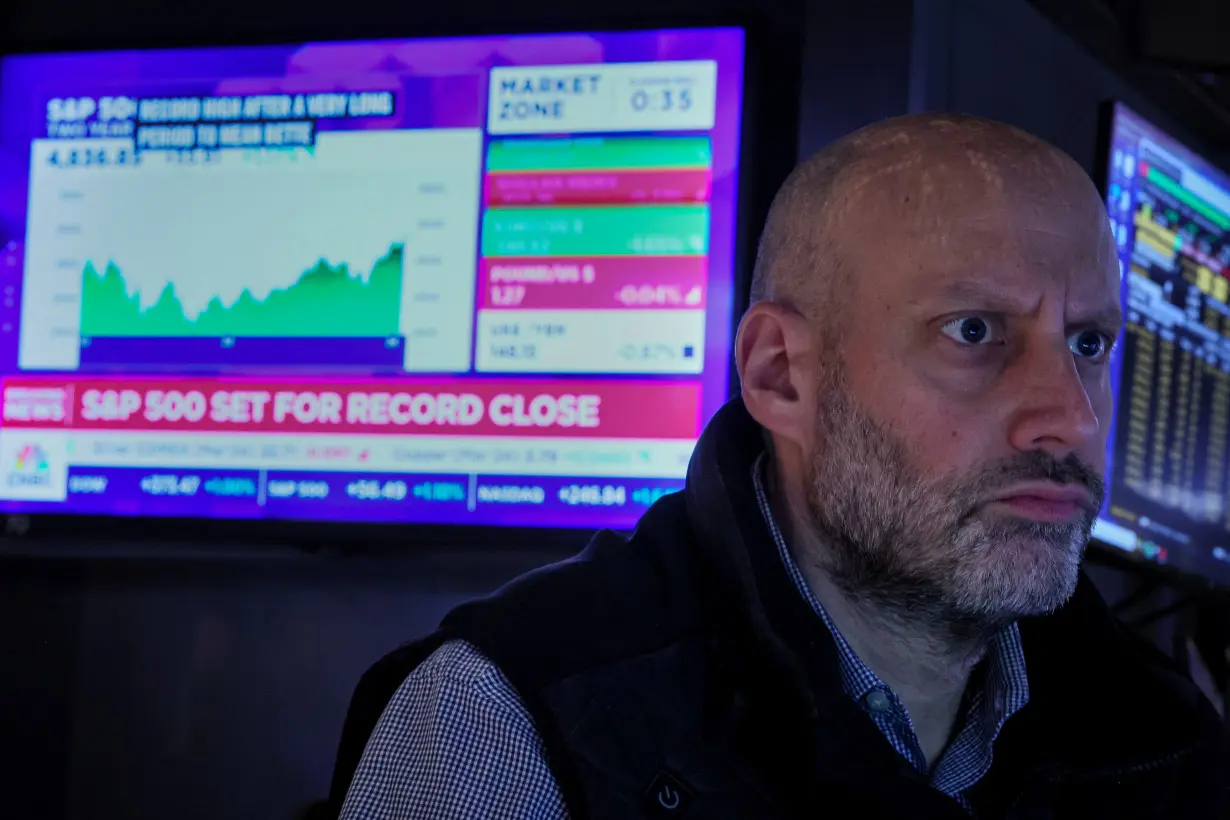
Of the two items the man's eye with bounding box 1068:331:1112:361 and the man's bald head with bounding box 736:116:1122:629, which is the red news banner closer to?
the man's bald head with bounding box 736:116:1122:629

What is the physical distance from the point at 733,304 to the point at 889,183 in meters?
0.56

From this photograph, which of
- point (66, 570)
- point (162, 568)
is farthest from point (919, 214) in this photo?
point (66, 570)

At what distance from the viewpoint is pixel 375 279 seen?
1887mm

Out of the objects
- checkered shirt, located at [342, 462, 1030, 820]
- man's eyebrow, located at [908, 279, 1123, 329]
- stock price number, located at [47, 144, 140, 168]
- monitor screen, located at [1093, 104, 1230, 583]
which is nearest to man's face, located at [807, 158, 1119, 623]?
man's eyebrow, located at [908, 279, 1123, 329]

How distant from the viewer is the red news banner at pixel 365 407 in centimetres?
182

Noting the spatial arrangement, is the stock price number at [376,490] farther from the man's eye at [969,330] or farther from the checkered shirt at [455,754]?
the man's eye at [969,330]

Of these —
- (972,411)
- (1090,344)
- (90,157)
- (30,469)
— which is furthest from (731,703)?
(90,157)

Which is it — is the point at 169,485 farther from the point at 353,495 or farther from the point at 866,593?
the point at 866,593

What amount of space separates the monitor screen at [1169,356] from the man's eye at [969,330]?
91 centimetres

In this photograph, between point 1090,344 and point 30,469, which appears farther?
point 30,469

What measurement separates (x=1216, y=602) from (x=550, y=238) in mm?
1210

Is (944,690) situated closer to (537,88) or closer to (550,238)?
(550,238)

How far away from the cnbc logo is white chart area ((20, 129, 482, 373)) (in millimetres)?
117

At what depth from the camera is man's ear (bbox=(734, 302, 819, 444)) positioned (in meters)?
1.28
